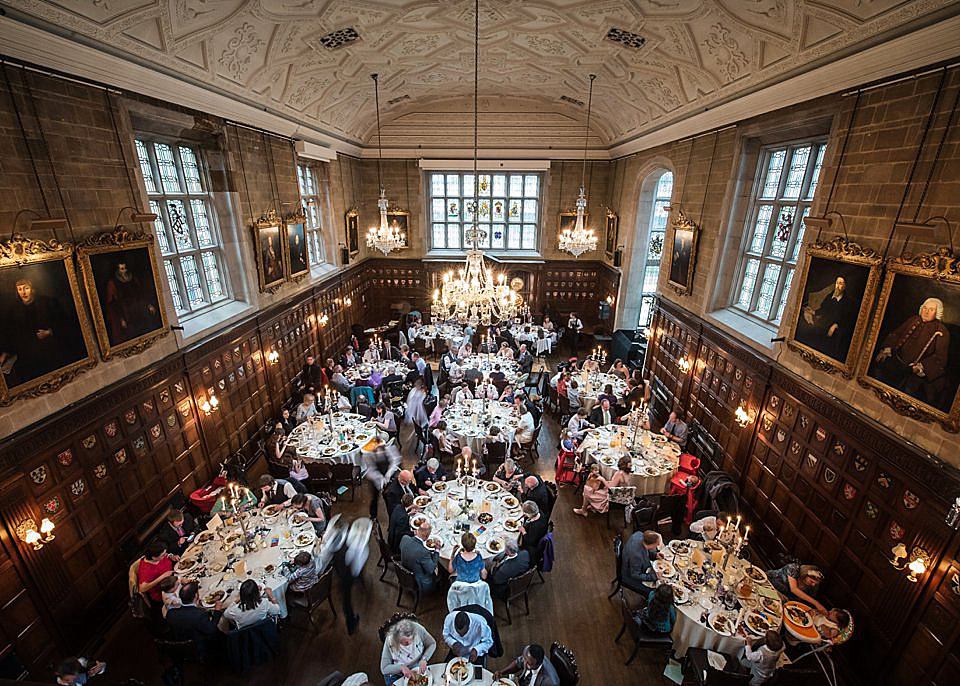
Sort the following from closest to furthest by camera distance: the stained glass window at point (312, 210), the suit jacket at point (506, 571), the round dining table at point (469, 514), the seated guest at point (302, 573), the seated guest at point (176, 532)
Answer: the seated guest at point (302, 573) → the suit jacket at point (506, 571) → the seated guest at point (176, 532) → the round dining table at point (469, 514) → the stained glass window at point (312, 210)

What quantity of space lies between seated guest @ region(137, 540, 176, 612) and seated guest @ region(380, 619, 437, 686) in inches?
128

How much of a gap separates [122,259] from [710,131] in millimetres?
11395

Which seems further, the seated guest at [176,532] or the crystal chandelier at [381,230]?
the crystal chandelier at [381,230]

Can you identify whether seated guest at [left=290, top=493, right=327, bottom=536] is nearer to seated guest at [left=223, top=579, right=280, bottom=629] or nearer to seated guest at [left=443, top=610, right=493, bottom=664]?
seated guest at [left=223, top=579, right=280, bottom=629]

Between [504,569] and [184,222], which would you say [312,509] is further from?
[184,222]

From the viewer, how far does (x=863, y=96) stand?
18.7ft

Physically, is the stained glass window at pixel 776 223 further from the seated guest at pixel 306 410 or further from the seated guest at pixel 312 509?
the seated guest at pixel 306 410

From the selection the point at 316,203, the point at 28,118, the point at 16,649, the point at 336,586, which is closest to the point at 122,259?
the point at 28,118

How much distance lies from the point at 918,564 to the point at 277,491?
28.2 feet

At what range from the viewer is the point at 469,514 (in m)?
6.91

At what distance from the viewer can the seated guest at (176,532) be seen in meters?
6.37

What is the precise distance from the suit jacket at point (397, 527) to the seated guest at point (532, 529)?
1843 mm

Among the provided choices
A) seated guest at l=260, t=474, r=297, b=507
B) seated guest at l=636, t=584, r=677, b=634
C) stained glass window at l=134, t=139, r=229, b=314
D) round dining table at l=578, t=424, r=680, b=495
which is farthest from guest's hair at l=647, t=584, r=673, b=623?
stained glass window at l=134, t=139, r=229, b=314

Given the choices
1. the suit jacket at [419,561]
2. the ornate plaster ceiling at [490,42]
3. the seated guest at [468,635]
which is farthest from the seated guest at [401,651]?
the ornate plaster ceiling at [490,42]
